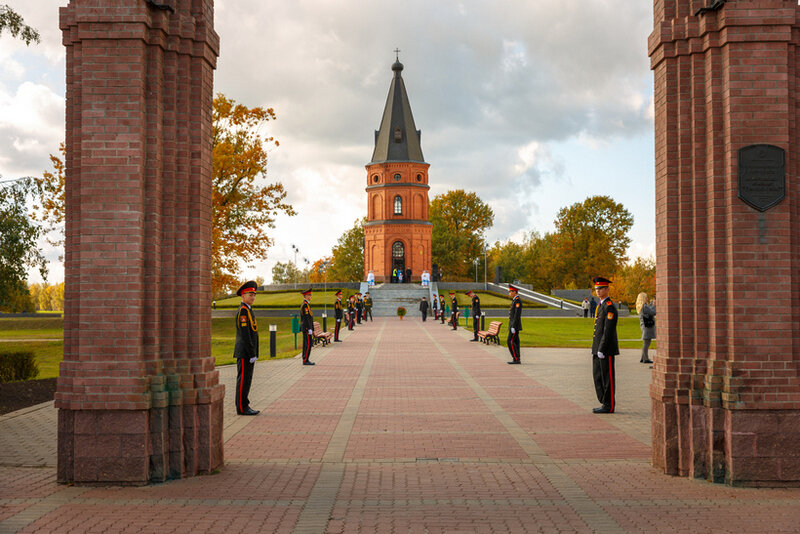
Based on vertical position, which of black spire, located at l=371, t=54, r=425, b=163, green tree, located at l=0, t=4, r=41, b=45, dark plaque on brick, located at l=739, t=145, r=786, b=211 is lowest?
dark plaque on brick, located at l=739, t=145, r=786, b=211

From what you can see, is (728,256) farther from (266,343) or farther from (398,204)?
(398,204)

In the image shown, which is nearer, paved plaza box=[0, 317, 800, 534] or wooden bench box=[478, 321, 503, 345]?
paved plaza box=[0, 317, 800, 534]

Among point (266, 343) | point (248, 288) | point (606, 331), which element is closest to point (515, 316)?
point (606, 331)

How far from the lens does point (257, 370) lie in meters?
17.6

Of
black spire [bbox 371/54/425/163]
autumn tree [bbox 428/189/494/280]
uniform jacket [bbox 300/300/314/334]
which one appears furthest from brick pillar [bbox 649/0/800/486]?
autumn tree [bbox 428/189/494/280]

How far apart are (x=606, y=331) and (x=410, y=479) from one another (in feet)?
16.7

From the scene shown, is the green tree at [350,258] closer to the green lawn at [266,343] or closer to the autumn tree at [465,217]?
the autumn tree at [465,217]

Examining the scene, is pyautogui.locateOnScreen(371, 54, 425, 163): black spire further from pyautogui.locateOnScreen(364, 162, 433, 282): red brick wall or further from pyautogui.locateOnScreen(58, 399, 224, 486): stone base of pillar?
pyautogui.locateOnScreen(58, 399, 224, 486): stone base of pillar

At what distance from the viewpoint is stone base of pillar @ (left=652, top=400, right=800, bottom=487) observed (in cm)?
687

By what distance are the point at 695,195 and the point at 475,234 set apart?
9348cm

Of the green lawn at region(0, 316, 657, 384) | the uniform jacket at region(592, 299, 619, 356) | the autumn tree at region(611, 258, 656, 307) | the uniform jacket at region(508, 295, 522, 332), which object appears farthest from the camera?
the autumn tree at region(611, 258, 656, 307)

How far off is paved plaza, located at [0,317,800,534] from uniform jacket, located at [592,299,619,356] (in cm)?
96

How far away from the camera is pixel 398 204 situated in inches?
3214

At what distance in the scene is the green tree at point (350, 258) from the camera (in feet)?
325
